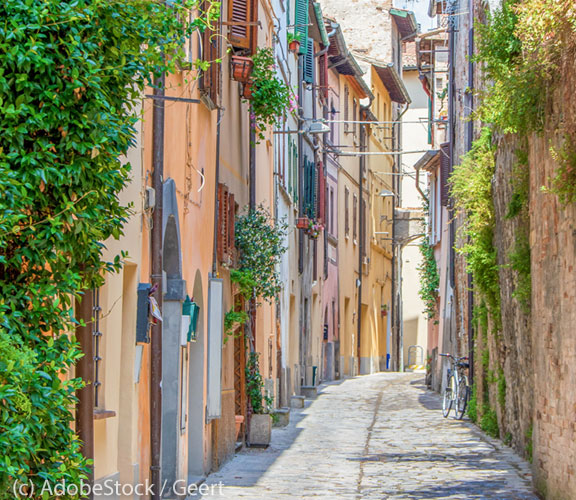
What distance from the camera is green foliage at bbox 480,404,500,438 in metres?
16.8

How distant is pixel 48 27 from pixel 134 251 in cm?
369

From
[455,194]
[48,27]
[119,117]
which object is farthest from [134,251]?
[455,194]

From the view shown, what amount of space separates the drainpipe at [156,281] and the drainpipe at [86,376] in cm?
315

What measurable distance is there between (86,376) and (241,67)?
8.66 m

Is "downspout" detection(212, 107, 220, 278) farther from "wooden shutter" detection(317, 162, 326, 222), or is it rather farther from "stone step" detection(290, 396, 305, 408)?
"wooden shutter" detection(317, 162, 326, 222)

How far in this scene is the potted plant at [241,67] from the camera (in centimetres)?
1391

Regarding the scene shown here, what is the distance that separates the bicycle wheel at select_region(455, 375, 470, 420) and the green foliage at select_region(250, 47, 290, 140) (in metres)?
7.12

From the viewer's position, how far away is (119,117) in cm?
552

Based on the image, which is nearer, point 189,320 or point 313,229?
point 189,320

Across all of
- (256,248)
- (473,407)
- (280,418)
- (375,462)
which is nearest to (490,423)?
(473,407)

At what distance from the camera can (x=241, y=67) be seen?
1395 centimetres

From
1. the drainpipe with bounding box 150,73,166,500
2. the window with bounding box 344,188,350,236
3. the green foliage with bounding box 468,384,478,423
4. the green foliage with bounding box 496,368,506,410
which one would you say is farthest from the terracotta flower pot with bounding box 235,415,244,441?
the window with bounding box 344,188,350,236

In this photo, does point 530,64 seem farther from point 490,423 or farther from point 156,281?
point 490,423

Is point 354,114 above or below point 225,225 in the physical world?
above
